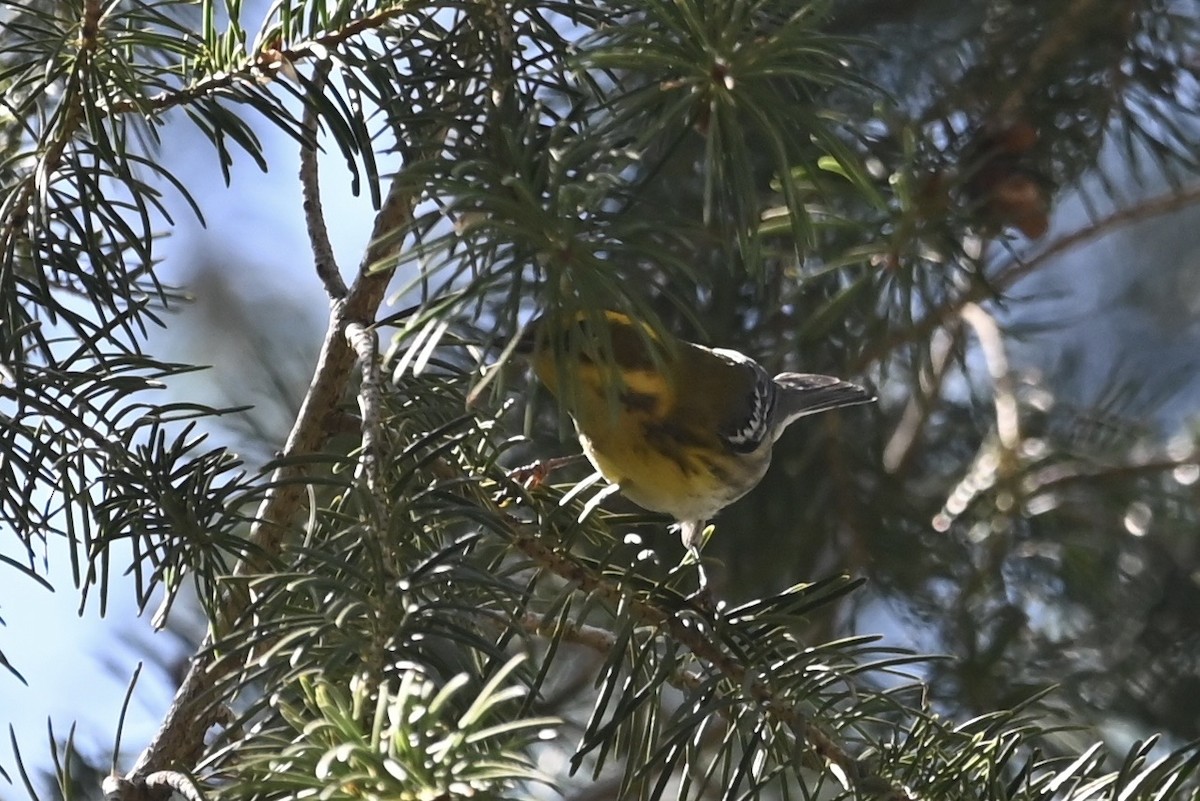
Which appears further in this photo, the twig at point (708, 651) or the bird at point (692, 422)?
the bird at point (692, 422)

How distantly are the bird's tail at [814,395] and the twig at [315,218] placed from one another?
777mm

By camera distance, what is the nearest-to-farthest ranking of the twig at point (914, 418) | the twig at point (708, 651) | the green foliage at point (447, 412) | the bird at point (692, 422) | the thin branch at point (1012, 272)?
the green foliage at point (447, 412) → the twig at point (708, 651) → the bird at point (692, 422) → the thin branch at point (1012, 272) → the twig at point (914, 418)

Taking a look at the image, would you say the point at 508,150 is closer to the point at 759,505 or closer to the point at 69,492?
the point at 69,492

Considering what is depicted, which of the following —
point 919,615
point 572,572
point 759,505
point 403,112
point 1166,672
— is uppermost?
point 403,112

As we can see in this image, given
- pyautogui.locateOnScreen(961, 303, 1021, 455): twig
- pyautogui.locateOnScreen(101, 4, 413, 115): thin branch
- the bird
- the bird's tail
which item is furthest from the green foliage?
pyautogui.locateOnScreen(961, 303, 1021, 455): twig

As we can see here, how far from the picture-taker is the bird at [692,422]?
Answer: 122 centimetres

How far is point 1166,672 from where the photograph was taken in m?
1.65

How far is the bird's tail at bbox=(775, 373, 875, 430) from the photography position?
5.09ft

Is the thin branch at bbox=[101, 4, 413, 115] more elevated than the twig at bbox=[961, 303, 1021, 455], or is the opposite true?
the thin branch at bbox=[101, 4, 413, 115]

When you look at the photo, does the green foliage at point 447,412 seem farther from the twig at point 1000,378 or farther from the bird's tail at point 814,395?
the twig at point 1000,378

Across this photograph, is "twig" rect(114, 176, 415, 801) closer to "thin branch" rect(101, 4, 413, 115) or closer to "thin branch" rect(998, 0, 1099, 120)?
"thin branch" rect(101, 4, 413, 115)

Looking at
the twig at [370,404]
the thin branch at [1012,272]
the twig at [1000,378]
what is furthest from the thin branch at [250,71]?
the twig at [1000,378]

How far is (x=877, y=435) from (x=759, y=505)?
0.62ft

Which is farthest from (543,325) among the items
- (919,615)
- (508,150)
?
(919,615)
